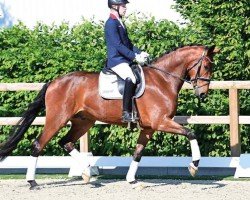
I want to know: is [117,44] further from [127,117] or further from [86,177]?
[86,177]

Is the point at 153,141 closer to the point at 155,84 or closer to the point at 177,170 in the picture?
the point at 177,170

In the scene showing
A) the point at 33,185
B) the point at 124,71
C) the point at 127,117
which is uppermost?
the point at 124,71

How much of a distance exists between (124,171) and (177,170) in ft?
2.57

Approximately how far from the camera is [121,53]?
34.0ft

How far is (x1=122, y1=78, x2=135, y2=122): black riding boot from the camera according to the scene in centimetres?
1033

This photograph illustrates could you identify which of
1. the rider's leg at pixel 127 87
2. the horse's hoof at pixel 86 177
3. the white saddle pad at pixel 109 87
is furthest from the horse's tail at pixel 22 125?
the rider's leg at pixel 127 87

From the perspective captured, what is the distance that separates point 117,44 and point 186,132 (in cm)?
143

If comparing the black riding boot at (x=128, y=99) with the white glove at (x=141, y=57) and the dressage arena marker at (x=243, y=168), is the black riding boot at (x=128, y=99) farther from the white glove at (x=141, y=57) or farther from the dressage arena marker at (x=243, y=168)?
the dressage arena marker at (x=243, y=168)

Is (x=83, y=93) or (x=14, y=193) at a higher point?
(x=83, y=93)

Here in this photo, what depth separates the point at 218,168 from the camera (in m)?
11.6

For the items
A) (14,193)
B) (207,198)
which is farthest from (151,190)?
(14,193)

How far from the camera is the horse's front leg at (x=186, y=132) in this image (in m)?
10.0

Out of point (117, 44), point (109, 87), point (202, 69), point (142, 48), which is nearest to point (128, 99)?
point (109, 87)

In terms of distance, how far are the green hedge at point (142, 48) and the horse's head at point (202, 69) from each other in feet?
5.08
